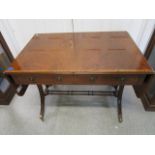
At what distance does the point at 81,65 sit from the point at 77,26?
3.11 ft

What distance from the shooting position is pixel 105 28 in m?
1.78

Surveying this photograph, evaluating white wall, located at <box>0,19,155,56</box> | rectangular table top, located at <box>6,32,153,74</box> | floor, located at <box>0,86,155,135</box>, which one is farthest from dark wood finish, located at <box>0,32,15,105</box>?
rectangular table top, located at <box>6,32,153,74</box>

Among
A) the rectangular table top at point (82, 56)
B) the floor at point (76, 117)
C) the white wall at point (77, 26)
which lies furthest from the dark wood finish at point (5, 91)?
the rectangular table top at point (82, 56)

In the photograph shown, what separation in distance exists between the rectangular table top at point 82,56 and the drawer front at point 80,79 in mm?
79

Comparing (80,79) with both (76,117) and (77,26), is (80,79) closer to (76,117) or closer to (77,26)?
(76,117)

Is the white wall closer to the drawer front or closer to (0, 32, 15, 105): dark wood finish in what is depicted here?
(0, 32, 15, 105): dark wood finish

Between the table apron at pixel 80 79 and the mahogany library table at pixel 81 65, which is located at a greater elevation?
the mahogany library table at pixel 81 65

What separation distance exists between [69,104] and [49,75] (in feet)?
2.78

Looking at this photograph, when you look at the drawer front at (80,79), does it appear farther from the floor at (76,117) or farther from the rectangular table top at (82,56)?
the floor at (76,117)

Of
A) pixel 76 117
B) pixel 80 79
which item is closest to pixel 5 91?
pixel 76 117

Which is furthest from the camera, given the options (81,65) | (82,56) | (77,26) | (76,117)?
(77,26)

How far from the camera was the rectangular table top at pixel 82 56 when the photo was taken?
1.03 meters

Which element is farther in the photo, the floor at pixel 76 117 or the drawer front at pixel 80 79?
the floor at pixel 76 117

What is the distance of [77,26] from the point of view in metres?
1.77
